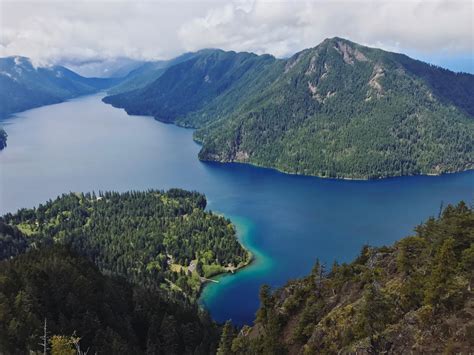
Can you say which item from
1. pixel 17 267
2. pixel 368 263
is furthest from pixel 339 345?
pixel 17 267

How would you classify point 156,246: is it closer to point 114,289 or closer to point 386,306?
point 114,289

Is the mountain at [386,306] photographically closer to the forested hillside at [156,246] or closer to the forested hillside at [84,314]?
the forested hillside at [84,314]

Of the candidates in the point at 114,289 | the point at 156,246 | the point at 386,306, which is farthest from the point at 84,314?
the point at 156,246

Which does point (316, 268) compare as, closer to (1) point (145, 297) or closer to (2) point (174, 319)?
(2) point (174, 319)

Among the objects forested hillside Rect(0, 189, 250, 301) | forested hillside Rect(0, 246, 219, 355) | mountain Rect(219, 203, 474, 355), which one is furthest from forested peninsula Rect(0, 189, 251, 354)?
mountain Rect(219, 203, 474, 355)

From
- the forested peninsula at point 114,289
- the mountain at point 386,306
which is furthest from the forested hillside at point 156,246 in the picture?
the mountain at point 386,306
